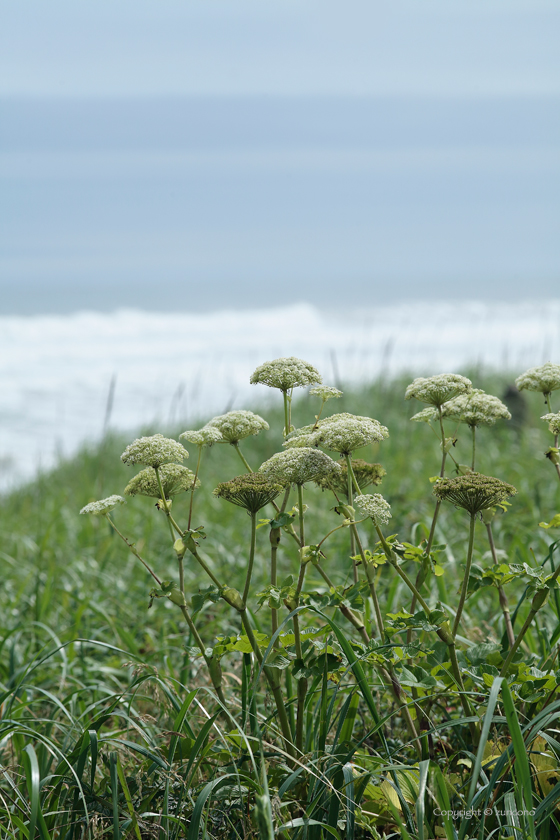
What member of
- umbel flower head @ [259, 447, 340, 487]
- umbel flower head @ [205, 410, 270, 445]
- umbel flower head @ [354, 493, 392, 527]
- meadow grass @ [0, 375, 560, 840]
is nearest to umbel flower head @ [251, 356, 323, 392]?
umbel flower head @ [205, 410, 270, 445]

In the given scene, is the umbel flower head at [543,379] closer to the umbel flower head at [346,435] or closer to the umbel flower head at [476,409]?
the umbel flower head at [476,409]

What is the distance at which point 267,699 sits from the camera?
2408mm

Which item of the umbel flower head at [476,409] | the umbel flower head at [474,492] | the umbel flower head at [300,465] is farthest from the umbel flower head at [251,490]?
the umbel flower head at [476,409]

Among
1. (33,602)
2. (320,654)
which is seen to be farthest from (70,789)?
(33,602)

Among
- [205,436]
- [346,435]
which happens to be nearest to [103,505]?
[205,436]

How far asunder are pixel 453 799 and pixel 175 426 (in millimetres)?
9519

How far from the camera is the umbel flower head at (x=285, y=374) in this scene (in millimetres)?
2023

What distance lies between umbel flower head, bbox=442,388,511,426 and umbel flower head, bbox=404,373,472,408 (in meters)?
0.05

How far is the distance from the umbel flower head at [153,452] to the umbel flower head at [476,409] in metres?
0.92

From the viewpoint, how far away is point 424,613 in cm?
196

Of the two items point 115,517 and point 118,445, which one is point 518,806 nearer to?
point 115,517

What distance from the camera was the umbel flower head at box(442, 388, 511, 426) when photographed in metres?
2.18

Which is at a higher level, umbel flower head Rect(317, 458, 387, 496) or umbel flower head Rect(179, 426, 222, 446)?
umbel flower head Rect(179, 426, 222, 446)

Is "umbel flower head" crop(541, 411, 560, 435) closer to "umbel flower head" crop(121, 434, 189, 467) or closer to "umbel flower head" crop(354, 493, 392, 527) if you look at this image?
"umbel flower head" crop(354, 493, 392, 527)
